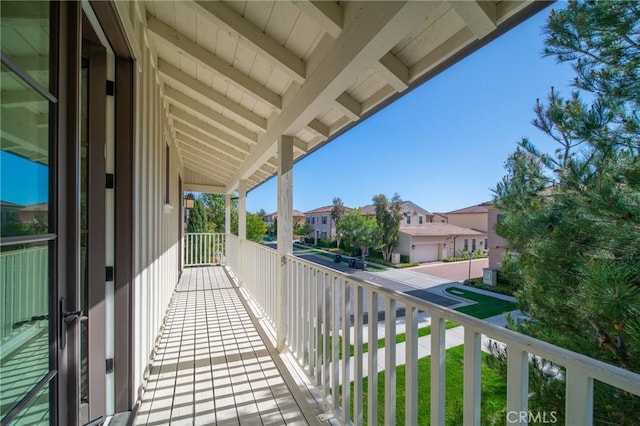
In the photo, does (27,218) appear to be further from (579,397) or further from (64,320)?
(579,397)

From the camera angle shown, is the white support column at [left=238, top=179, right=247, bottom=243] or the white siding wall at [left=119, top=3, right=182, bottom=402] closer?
the white siding wall at [left=119, top=3, right=182, bottom=402]

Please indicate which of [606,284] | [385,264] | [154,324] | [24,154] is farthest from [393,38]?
[385,264]

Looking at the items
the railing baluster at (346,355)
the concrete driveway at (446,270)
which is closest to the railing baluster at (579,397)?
the railing baluster at (346,355)

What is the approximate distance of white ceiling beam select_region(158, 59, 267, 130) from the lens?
291 centimetres

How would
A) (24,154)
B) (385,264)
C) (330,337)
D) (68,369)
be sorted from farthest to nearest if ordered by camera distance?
(385,264), (330,337), (68,369), (24,154)

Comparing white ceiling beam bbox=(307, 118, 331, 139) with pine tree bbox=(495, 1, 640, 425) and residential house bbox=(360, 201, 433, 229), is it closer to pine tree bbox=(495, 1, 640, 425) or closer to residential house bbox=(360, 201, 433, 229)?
pine tree bbox=(495, 1, 640, 425)

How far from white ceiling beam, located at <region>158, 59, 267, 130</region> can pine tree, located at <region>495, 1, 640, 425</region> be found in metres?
2.62

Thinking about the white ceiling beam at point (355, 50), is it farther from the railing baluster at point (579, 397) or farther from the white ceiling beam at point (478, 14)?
the railing baluster at point (579, 397)

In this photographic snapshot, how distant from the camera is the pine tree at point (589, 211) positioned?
122cm

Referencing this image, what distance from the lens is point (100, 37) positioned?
167 cm

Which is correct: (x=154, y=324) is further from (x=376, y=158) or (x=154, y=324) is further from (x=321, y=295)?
(x=376, y=158)

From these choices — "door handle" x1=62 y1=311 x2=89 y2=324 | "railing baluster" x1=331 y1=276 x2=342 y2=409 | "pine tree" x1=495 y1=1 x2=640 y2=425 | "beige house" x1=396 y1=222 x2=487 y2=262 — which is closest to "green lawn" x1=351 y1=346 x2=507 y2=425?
"pine tree" x1=495 y1=1 x2=640 y2=425

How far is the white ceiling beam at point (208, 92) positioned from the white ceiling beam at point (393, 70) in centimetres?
188

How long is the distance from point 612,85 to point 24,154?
Result: 8.14ft
